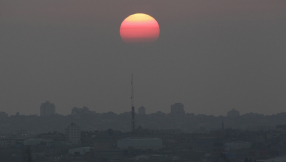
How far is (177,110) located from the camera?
88875 mm

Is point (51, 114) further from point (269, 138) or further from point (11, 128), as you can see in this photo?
point (269, 138)

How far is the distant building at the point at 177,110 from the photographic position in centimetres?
8805

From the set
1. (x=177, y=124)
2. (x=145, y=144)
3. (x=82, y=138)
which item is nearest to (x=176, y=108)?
(x=177, y=124)

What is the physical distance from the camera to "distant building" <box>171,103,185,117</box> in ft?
289

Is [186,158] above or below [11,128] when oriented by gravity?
below

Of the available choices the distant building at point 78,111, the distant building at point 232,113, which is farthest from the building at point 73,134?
the distant building at point 232,113

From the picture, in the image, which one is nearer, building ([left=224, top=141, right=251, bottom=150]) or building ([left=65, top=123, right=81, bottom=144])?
building ([left=224, top=141, right=251, bottom=150])

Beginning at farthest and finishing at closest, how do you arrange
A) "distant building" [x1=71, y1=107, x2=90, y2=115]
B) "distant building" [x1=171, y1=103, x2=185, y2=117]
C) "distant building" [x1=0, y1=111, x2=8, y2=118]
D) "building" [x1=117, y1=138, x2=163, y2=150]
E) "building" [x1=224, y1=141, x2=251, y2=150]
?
"distant building" [x1=171, y1=103, x2=185, y2=117], "distant building" [x1=71, y1=107, x2=90, y2=115], "distant building" [x1=0, y1=111, x2=8, y2=118], "building" [x1=117, y1=138, x2=163, y2=150], "building" [x1=224, y1=141, x2=251, y2=150]

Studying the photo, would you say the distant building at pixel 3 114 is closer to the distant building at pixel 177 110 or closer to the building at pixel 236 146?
the distant building at pixel 177 110

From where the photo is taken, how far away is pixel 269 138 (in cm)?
4694

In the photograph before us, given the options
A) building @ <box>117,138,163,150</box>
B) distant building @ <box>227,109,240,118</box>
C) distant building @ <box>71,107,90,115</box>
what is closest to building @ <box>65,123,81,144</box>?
building @ <box>117,138,163,150</box>

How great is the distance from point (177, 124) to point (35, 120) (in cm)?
1724

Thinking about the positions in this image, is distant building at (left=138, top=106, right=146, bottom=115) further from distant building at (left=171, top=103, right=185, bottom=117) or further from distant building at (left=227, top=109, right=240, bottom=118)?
distant building at (left=227, top=109, right=240, bottom=118)

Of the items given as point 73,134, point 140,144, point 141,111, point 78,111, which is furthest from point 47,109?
point 140,144
